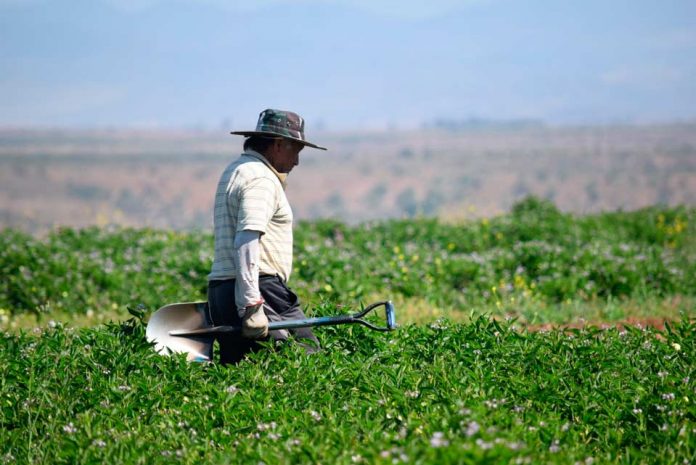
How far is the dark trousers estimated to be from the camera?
18.7 feet

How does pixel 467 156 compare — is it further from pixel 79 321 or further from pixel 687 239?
pixel 79 321

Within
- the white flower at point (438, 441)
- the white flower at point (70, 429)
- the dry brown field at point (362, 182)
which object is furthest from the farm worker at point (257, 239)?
the dry brown field at point (362, 182)

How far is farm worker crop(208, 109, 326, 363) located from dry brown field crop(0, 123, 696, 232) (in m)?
42.0

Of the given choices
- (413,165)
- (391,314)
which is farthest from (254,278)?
(413,165)

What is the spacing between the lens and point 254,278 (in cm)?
543

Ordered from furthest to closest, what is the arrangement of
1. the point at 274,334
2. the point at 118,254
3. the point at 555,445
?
1. the point at 118,254
2. the point at 274,334
3. the point at 555,445

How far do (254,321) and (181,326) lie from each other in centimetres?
72

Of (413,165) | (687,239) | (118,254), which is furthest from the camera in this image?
(413,165)

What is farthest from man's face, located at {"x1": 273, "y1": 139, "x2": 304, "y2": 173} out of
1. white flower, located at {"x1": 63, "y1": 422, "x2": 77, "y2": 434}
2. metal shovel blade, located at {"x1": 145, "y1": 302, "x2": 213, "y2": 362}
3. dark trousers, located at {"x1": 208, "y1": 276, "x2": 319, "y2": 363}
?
white flower, located at {"x1": 63, "y1": 422, "x2": 77, "y2": 434}

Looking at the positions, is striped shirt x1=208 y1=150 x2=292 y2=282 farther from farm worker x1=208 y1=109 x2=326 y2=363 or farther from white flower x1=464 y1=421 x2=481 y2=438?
white flower x1=464 y1=421 x2=481 y2=438

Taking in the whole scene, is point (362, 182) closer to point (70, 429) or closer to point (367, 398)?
point (367, 398)

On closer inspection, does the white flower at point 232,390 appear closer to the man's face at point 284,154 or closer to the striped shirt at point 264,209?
the striped shirt at point 264,209

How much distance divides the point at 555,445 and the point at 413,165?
69.2 metres

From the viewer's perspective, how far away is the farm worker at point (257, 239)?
543cm
